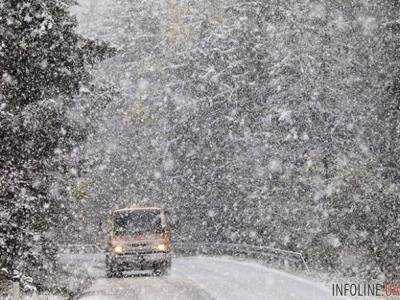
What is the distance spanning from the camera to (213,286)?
20922 millimetres

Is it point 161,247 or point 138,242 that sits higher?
point 138,242

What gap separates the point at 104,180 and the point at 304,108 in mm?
28298

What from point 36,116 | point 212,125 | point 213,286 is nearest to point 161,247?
point 213,286

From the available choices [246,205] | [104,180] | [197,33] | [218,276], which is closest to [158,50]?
[197,33]

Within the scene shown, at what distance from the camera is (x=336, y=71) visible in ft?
111

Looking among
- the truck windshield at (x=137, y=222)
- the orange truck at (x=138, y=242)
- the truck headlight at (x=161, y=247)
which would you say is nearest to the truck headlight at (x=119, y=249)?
the orange truck at (x=138, y=242)

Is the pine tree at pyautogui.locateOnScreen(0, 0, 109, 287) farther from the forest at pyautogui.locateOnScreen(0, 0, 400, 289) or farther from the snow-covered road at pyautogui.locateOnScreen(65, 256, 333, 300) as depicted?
the snow-covered road at pyautogui.locateOnScreen(65, 256, 333, 300)

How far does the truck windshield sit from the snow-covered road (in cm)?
147

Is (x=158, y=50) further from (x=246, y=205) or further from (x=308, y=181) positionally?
(x=308, y=181)

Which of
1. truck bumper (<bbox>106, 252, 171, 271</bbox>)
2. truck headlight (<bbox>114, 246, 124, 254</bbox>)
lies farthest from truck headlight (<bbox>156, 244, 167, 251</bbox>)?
truck headlight (<bbox>114, 246, 124, 254</bbox>)

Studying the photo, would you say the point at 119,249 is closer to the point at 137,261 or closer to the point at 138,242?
the point at 138,242

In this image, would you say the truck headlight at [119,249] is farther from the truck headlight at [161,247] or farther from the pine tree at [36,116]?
the pine tree at [36,116]

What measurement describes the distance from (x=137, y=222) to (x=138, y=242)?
93 cm

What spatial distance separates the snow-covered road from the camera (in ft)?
60.3
